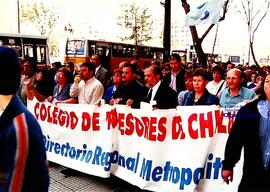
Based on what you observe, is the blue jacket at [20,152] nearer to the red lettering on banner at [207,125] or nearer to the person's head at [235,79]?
the red lettering on banner at [207,125]

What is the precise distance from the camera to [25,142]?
5.19 feet

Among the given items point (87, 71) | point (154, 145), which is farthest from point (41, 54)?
point (154, 145)

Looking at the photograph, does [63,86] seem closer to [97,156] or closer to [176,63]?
[97,156]

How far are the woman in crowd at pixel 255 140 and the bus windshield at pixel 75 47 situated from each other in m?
21.2

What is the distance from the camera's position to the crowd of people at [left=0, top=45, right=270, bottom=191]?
2867 millimetres

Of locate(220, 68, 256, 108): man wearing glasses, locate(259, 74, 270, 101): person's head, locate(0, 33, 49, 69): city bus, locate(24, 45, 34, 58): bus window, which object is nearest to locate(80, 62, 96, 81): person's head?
locate(220, 68, 256, 108): man wearing glasses

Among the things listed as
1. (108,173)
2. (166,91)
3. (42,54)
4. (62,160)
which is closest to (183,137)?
(166,91)

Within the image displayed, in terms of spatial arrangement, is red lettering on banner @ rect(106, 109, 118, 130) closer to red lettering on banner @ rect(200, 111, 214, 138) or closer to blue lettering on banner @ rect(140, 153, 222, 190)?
blue lettering on banner @ rect(140, 153, 222, 190)

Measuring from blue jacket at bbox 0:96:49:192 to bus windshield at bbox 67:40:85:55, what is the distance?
22258mm

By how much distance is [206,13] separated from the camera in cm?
871

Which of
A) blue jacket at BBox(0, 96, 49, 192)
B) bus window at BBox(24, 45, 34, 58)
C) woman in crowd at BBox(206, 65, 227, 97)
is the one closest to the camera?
blue jacket at BBox(0, 96, 49, 192)

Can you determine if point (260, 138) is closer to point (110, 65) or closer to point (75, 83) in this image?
point (75, 83)

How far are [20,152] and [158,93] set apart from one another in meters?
3.40

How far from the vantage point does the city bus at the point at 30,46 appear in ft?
59.9
